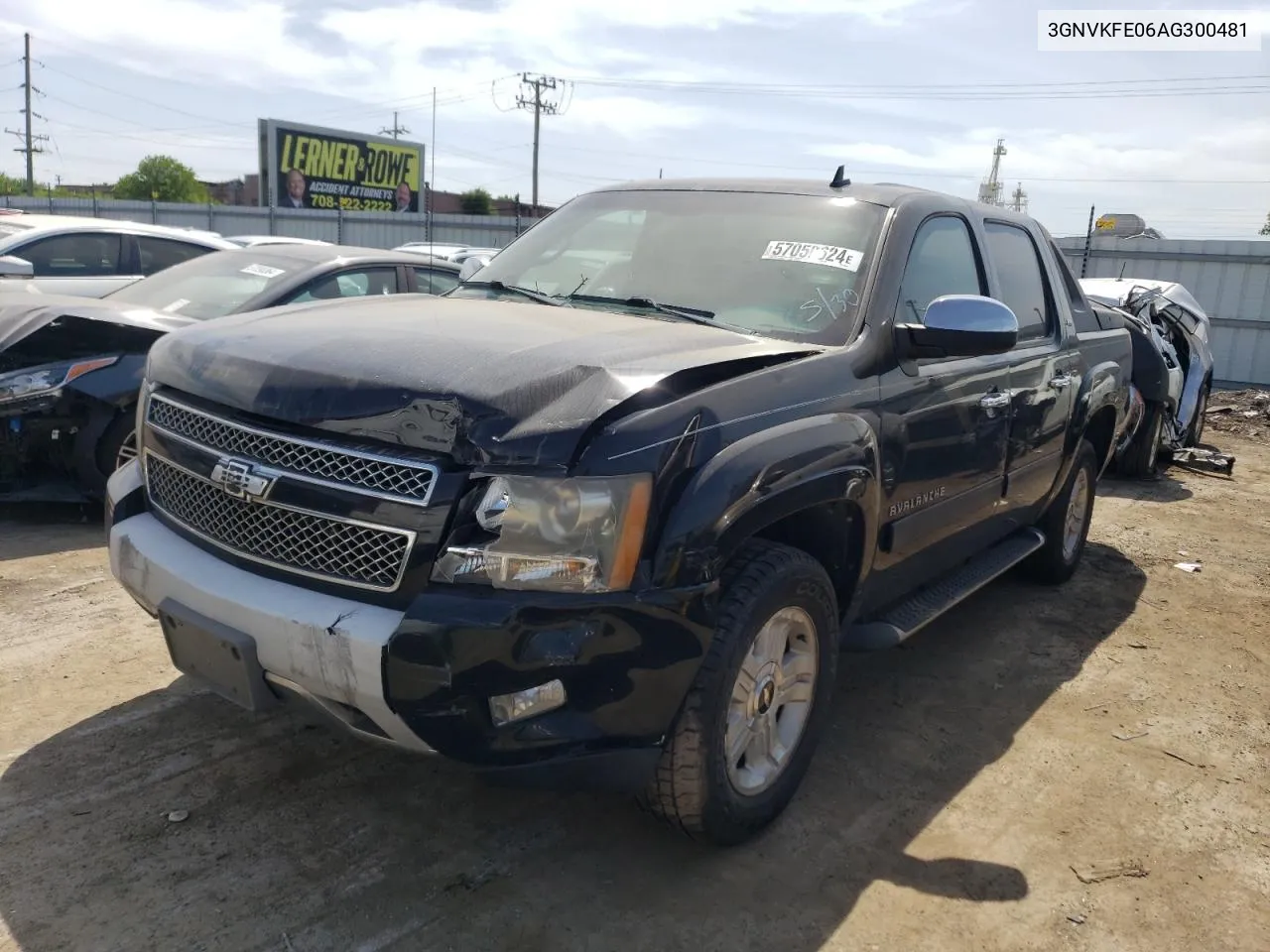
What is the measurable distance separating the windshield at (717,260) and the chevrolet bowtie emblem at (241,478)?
4.35 feet

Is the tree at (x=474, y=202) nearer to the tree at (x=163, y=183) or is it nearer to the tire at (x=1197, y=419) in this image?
the tree at (x=163, y=183)

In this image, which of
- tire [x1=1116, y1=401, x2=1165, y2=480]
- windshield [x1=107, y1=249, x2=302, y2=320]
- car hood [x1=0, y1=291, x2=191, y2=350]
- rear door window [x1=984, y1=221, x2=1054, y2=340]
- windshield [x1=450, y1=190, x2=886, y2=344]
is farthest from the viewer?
tire [x1=1116, y1=401, x2=1165, y2=480]

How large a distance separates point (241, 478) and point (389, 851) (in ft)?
3.57

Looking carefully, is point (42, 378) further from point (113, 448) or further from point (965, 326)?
point (965, 326)

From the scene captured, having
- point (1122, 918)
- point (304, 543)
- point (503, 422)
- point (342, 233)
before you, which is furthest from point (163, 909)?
point (342, 233)

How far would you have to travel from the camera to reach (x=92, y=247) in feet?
26.4

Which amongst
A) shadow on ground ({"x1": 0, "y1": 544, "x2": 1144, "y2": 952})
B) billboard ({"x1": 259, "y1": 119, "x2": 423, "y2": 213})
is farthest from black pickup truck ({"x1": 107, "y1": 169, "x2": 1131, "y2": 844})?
billboard ({"x1": 259, "y1": 119, "x2": 423, "y2": 213})

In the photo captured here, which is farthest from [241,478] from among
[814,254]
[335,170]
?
[335,170]

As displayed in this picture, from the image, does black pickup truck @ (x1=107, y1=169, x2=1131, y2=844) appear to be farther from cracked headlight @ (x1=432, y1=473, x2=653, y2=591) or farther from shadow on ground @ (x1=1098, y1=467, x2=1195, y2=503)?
shadow on ground @ (x1=1098, y1=467, x2=1195, y2=503)

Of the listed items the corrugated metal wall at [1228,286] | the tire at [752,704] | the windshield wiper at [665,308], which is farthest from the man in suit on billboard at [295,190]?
the tire at [752,704]

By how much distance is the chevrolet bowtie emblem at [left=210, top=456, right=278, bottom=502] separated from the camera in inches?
99.2

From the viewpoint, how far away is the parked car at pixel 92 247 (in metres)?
7.76

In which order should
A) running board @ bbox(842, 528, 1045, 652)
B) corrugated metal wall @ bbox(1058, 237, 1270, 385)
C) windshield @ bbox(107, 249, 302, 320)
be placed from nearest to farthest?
running board @ bbox(842, 528, 1045, 652) → windshield @ bbox(107, 249, 302, 320) → corrugated metal wall @ bbox(1058, 237, 1270, 385)

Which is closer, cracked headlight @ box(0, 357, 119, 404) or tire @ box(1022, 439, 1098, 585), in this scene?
cracked headlight @ box(0, 357, 119, 404)
